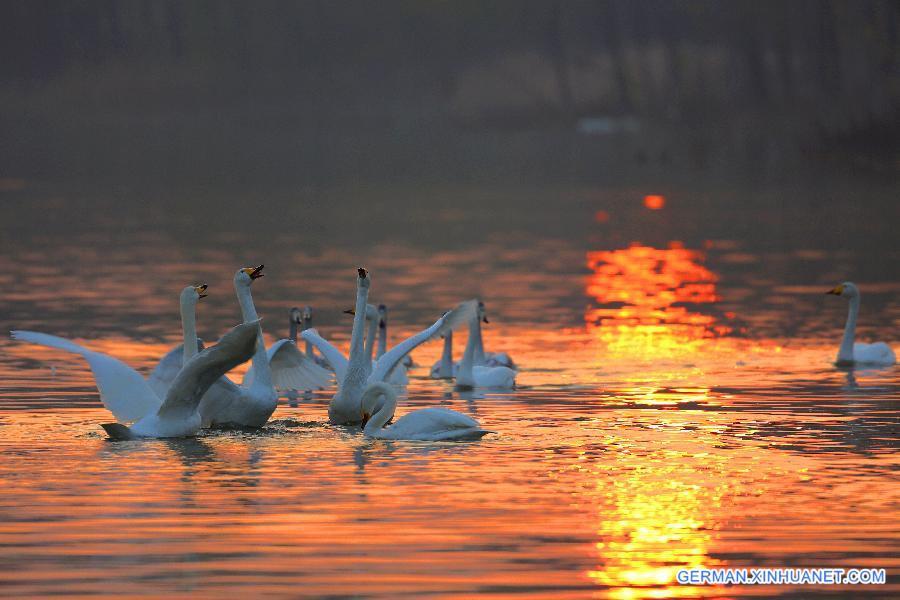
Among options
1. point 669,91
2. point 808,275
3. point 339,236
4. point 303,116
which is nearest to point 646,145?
point 669,91

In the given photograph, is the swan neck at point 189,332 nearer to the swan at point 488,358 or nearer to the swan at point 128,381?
the swan at point 128,381

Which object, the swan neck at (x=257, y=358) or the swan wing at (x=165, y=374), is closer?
the swan neck at (x=257, y=358)

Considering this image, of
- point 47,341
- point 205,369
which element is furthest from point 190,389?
point 47,341

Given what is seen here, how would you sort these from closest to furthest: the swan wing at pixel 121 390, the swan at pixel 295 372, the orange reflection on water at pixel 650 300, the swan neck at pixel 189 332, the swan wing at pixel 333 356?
1. the swan wing at pixel 121 390
2. the swan neck at pixel 189 332
3. the swan wing at pixel 333 356
4. the swan at pixel 295 372
5. the orange reflection on water at pixel 650 300

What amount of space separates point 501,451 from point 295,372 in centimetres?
404

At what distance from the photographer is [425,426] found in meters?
15.5

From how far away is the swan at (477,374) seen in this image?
19109 mm

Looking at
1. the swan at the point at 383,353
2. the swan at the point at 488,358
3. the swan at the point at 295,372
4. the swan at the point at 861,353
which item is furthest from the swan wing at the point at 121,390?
the swan at the point at 861,353

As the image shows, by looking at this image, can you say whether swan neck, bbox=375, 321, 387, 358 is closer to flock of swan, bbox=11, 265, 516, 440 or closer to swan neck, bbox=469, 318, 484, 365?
swan neck, bbox=469, 318, 484, 365

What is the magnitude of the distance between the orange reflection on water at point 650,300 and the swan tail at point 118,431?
7.38 m

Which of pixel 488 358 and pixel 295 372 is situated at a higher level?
→ pixel 488 358

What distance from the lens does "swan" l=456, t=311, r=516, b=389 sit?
1911 cm

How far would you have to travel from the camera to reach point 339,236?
4212 cm

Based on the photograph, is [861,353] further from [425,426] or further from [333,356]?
[425,426]
